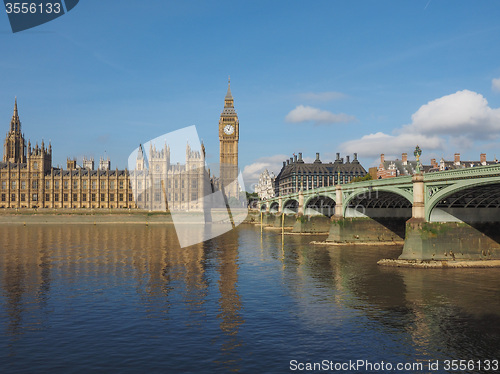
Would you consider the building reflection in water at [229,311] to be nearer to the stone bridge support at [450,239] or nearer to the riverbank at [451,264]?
the riverbank at [451,264]

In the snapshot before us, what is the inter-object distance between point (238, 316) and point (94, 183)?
168 m

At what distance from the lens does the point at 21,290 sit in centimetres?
3491

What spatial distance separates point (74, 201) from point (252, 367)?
581 ft

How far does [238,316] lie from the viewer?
2791cm

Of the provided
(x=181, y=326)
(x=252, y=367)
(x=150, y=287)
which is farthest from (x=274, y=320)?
(x=150, y=287)

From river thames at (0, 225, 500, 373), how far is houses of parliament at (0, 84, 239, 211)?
13665cm

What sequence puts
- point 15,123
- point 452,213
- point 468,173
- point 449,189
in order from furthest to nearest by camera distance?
point 15,123, point 452,213, point 449,189, point 468,173

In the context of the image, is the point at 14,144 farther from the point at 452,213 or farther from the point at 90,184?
the point at 452,213

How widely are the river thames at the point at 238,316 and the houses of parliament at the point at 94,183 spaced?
136646 mm

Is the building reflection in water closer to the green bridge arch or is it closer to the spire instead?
the green bridge arch

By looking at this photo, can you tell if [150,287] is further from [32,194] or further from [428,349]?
[32,194]

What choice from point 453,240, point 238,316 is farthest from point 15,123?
point 238,316

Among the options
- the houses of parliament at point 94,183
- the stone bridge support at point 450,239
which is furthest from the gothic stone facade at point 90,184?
the stone bridge support at point 450,239

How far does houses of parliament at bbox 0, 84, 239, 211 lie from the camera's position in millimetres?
179125
